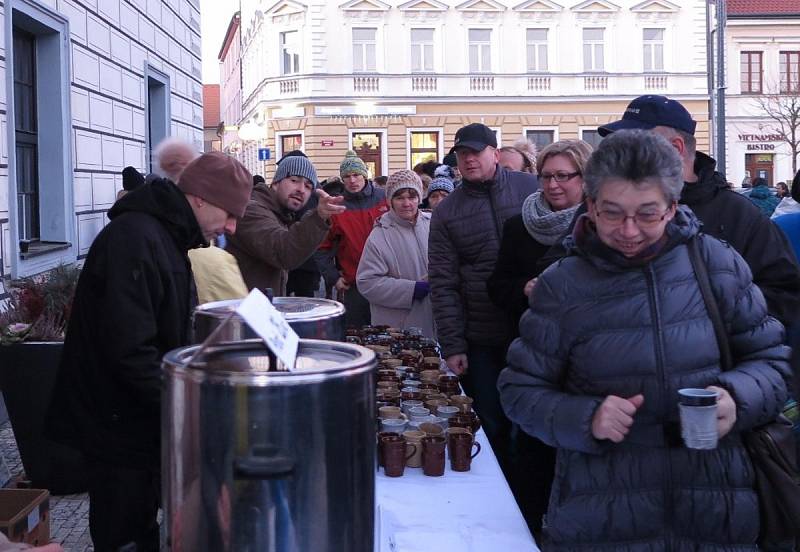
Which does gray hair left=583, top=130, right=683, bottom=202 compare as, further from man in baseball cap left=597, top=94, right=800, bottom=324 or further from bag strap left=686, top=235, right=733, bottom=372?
man in baseball cap left=597, top=94, right=800, bottom=324

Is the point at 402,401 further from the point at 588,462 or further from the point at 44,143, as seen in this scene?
the point at 44,143

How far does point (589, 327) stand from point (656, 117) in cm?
108

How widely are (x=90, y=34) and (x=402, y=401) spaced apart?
644 cm

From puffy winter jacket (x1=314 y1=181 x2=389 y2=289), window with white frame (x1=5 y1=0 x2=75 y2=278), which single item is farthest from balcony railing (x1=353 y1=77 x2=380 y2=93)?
puffy winter jacket (x1=314 y1=181 x2=389 y2=289)

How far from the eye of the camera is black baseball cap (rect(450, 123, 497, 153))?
4312 millimetres

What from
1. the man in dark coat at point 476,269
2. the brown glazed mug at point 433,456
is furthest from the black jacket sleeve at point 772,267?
the man in dark coat at point 476,269

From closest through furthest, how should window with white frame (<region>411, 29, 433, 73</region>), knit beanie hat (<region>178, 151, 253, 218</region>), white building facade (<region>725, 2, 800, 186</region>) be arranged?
knit beanie hat (<region>178, 151, 253, 218</region>) → window with white frame (<region>411, 29, 433, 73</region>) → white building facade (<region>725, 2, 800, 186</region>)

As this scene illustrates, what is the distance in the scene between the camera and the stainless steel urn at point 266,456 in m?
1.42

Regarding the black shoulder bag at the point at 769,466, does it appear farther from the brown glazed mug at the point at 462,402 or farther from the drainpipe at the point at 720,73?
the drainpipe at the point at 720,73

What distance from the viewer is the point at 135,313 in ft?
8.43

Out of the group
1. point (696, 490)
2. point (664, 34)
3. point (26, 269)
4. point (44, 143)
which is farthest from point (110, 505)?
point (664, 34)

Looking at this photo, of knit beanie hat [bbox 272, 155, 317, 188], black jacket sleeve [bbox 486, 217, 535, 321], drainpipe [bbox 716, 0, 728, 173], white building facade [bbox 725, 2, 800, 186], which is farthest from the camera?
white building facade [bbox 725, 2, 800, 186]

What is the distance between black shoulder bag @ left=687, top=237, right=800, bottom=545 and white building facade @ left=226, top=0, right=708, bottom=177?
97.7ft

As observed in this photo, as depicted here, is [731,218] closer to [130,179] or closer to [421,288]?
[421,288]
